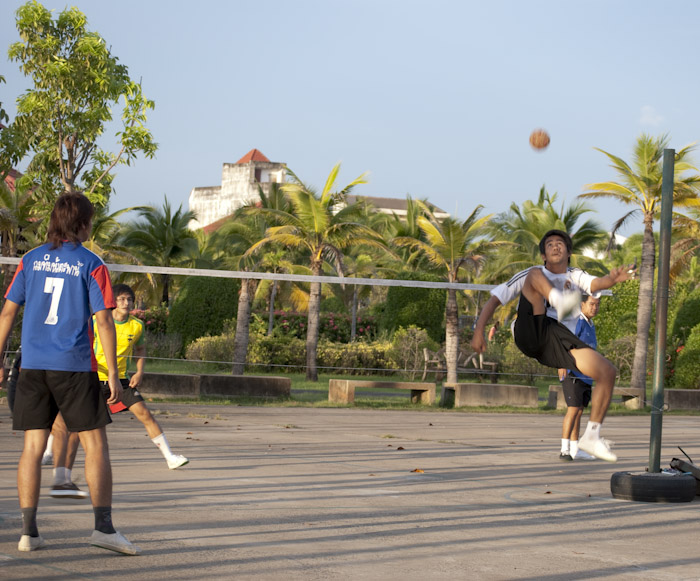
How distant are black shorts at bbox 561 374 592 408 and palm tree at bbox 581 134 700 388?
14.7 meters

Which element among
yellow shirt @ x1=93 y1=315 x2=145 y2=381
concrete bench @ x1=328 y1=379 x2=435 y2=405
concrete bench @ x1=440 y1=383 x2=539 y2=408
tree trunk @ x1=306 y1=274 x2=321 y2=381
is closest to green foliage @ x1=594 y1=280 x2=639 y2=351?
tree trunk @ x1=306 y1=274 x2=321 y2=381

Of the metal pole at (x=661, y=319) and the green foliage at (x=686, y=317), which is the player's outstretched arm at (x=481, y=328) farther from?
the green foliage at (x=686, y=317)

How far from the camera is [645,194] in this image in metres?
24.9

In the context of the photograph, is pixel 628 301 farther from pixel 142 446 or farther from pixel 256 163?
pixel 256 163

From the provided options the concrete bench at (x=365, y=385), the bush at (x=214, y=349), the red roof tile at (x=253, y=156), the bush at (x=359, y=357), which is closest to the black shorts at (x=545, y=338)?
the concrete bench at (x=365, y=385)

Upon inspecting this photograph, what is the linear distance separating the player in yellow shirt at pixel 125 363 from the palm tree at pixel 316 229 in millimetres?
24376

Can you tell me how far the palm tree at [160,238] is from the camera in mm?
53531

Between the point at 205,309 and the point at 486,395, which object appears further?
the point at 205,309

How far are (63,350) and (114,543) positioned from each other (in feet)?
3.28

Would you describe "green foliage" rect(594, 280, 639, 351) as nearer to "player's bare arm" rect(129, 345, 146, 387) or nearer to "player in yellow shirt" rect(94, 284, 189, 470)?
"player's bare arm" rect(129, 345, 146, 387)

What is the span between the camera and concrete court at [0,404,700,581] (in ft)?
15.5

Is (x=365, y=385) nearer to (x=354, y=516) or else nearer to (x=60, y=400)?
(x=354, y=516)

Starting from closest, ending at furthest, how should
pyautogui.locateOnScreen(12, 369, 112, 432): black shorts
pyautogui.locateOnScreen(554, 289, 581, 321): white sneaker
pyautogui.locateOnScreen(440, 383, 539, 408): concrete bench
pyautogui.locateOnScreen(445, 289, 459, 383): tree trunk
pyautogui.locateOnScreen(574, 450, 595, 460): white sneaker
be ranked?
pyautogui.locateOnScreen(12, 369, 112, 432): black shorts, pyautogui.locateOnScreen(554, 289, 581, 321): white sneaker, pyautogui.locateOnScreen(574, 450, 595, 460): white sneaker, pyautogui.locateOnScreen(440, 383, 539, 408): concrete bench, pyautogui.locateOnScreen(445, 289, 459, 383): tree trunk

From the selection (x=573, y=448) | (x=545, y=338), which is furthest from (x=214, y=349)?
(x=545, y=338)
